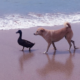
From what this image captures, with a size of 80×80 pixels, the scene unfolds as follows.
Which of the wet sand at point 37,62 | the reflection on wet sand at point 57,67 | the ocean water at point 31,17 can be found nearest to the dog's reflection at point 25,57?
the wet sand at point 37,62

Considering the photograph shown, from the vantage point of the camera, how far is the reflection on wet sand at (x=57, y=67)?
4660mm

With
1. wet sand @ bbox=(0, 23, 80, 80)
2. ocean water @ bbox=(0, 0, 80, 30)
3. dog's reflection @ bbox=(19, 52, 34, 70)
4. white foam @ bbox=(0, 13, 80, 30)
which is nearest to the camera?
wet sand @ bbox=(0, 23, 80, 80)

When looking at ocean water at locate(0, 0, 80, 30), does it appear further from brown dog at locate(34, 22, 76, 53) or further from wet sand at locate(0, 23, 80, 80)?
brown dog at locate(34, 22, 76, 53)

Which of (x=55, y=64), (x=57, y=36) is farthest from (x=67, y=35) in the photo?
(x=55, y=64)

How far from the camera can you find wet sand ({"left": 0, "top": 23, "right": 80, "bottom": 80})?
4.44m

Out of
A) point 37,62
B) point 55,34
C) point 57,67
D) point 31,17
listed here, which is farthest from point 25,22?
point 57,67

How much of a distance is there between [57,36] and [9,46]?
177 cm

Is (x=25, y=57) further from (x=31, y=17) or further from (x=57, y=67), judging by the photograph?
(x=31, y=17)

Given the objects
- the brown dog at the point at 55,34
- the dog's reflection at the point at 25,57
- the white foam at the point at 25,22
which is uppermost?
the brown dog at the point at 55,34

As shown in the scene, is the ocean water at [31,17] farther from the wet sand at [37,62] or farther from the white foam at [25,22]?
the wet sand at [37,62]

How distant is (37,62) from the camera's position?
5.25 meters

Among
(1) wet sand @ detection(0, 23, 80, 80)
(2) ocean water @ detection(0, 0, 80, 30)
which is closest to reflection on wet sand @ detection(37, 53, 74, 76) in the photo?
(1) wet sand @ detection(0, 23, 80, 80)

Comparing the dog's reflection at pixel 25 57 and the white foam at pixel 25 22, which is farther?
the white foam at pixel 25 22

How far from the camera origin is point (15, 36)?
24.6 feet
